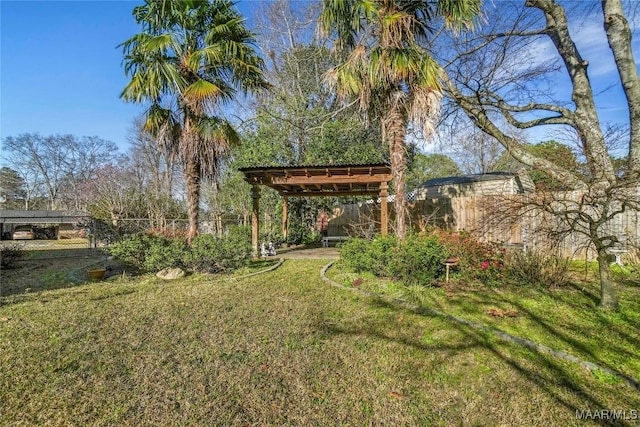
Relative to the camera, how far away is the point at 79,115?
46.5ft

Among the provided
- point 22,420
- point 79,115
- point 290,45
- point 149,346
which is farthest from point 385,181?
point 79,115

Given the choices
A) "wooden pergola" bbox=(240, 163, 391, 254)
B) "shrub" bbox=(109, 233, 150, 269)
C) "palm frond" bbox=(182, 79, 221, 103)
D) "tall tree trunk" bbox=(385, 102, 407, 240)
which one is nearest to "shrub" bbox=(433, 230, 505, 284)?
"tall tree trunk" bbox=(385, 102, 407, 240)

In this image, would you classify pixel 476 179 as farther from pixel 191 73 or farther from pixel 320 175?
pixel 191 73

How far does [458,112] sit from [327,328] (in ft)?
27.1

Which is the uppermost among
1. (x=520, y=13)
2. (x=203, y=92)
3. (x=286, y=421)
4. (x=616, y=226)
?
(x=520, y=13)

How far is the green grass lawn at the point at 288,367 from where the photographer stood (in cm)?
238

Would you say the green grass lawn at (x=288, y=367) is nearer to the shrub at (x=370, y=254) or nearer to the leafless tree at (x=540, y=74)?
the shrub at (x=370, y=254)

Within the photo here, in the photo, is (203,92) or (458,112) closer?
(203,92)

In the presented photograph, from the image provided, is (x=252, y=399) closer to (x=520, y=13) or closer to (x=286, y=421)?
(x=286, y=421)

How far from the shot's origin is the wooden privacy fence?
5234 mm

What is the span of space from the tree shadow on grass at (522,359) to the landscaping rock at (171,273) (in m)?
4.62

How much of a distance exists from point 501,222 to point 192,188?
6979 mm

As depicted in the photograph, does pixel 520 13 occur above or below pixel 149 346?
above

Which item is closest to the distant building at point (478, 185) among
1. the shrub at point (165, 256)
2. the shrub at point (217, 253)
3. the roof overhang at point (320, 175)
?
the roof overhang at point (320, 175)
